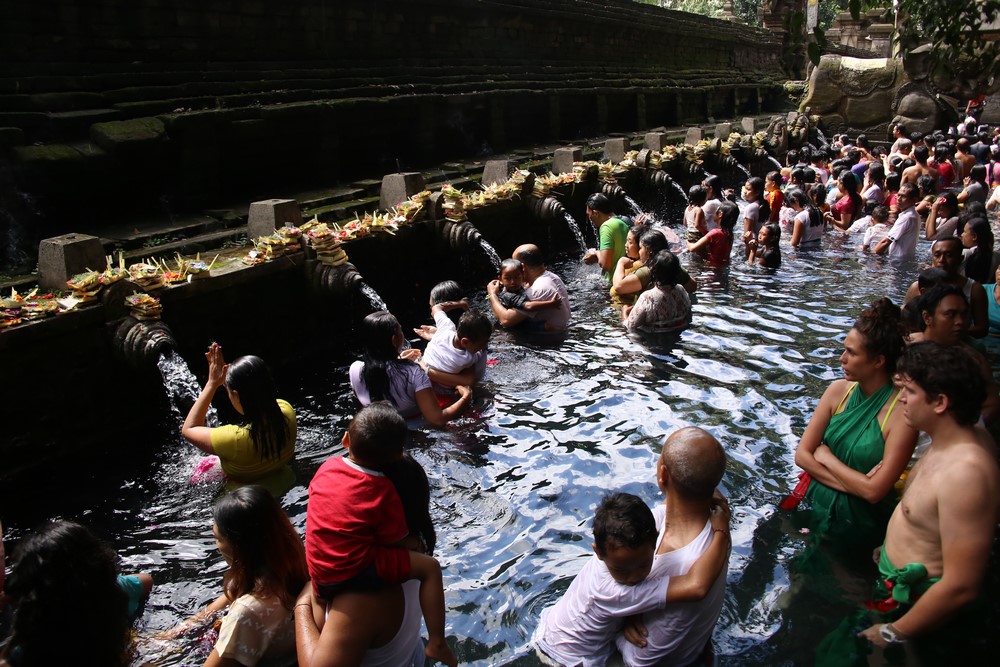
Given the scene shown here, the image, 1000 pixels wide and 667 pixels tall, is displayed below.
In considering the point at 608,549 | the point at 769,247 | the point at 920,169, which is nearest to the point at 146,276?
the point at 608,549

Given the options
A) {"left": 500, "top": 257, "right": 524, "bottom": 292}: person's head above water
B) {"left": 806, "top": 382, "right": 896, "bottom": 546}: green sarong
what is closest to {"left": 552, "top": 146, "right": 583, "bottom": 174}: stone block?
{"left": 500, "top": 257, "right": 524, "bottom": 292}: person's head above water

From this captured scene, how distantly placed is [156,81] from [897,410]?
1067cm

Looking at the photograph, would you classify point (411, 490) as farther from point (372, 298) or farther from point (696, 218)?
point (696, 218)

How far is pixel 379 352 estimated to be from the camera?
534 centimetres

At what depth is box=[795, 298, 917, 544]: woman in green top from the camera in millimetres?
3613

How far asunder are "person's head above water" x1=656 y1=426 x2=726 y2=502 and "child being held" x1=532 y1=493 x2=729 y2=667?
0.53 ft

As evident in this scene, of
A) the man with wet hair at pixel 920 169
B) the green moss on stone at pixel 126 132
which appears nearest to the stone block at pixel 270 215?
the green moss on stone at pixel 126 132

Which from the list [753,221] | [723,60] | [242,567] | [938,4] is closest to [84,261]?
[242,567]

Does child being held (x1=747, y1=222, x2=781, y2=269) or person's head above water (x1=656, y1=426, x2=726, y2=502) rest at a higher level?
person's head above water (x1=656, y1=426, x2=726, y2=502)

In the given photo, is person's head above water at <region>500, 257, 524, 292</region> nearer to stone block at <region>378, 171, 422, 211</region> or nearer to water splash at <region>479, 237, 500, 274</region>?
water splash at <region>479, 237, 500, 274</region>

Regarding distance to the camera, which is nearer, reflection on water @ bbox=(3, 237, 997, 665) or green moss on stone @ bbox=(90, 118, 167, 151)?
reflection on water @ bbox=(3, 237, 997, 665)

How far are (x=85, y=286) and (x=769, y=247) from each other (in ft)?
27.6

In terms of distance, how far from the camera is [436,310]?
252 inches

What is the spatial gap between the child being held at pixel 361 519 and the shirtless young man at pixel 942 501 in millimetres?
2102
